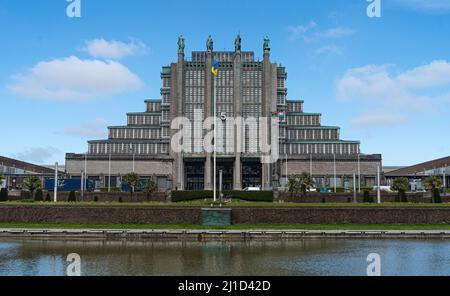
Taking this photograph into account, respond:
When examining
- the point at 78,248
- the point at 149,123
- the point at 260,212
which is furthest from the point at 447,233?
the point at 149,123

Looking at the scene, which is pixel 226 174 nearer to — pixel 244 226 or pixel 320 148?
pixel 320 148

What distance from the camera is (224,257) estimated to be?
30.3 metres

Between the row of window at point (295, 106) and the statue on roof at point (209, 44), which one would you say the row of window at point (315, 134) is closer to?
Result: the row of window at point (295, 106)

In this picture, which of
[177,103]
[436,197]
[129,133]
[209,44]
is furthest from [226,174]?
[436,197]

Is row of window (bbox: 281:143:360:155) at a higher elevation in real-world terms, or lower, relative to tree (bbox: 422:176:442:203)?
higher

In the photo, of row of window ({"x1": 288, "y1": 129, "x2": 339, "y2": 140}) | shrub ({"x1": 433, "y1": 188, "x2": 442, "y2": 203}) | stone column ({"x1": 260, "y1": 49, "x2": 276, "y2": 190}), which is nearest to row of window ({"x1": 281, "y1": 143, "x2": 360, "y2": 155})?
row of window ({"x1": 288, "y1": 129, "x2": 339, "y2": 140})

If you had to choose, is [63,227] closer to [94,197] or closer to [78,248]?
[78,248]

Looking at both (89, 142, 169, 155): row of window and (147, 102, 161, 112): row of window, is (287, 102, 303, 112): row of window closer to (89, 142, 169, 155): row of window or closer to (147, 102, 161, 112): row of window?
(89, 142, 169, 155): row of window

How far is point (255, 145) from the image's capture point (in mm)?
124938

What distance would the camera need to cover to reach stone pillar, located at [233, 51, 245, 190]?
124125mm

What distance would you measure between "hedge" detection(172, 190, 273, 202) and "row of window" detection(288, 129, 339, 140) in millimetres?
51666

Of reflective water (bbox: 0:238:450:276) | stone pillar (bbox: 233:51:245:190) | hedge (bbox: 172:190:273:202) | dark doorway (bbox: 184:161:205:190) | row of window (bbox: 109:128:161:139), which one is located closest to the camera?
reflective water (bbox: 0:238:450:276)

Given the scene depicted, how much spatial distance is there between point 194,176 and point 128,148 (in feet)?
67.3
